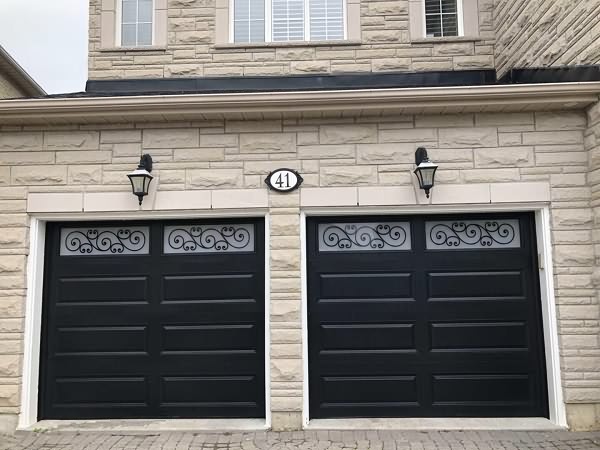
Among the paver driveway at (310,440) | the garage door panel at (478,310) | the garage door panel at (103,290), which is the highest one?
the garage door panel at (103,290)

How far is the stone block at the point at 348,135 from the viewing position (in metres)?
4.82

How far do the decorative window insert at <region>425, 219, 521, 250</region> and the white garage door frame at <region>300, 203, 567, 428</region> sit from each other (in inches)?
6.3

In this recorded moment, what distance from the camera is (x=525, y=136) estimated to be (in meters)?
4.74

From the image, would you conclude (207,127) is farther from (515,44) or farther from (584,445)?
(584,445)

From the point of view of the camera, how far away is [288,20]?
20.9 feet

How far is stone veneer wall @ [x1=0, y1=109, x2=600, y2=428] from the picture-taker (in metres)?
4.59

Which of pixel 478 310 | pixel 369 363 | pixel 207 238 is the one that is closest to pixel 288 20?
pixel 207 238

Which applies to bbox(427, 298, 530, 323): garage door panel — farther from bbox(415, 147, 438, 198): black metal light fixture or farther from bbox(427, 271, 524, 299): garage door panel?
bbox(415, 147, 438, 198): black metal light fixture

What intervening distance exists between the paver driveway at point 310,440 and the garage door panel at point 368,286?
4.12 ft

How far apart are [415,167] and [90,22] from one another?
183 inches

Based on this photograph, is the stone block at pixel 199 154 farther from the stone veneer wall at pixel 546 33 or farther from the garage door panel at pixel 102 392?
the stone veneer wall at pixel 546 33

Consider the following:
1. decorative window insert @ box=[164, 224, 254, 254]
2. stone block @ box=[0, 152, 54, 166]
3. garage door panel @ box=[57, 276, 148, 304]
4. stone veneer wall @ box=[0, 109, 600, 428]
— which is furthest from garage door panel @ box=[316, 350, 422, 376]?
stone block @ box=[0, 152, 54, 166]

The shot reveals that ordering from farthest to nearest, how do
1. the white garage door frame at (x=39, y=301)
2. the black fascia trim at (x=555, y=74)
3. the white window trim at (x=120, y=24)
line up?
the white window trim at (x=120, y=24)
the white garage door frame at (x=39, y=301)
the black fascia trim at (x=555, y=74)

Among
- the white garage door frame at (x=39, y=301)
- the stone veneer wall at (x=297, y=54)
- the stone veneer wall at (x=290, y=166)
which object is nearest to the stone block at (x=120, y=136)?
the stone veneer wall at (x=290, y=166)
